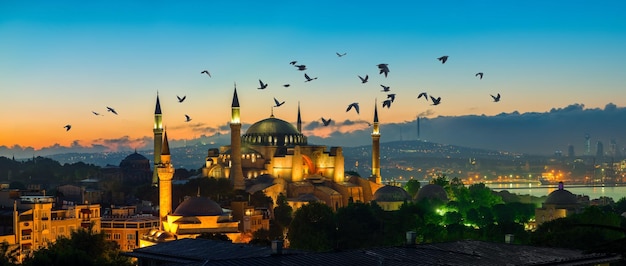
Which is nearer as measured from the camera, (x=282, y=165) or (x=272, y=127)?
(x=282, y=165)

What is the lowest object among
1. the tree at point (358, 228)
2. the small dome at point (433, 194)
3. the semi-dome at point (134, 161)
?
the tree at point (358, 228)

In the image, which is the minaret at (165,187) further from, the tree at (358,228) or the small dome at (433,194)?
the small dome at (433,194)

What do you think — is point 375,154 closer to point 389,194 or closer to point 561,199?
point 389,194

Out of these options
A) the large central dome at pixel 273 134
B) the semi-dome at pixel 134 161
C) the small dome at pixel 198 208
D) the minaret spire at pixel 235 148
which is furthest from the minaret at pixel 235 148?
the semi-dome at pixel 134 161

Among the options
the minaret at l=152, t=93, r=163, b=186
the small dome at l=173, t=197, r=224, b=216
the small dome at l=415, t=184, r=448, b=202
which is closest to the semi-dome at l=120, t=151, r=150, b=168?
the minaret at l=152, t=93, r=163, b=186

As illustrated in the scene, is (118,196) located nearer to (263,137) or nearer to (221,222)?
(263,137)

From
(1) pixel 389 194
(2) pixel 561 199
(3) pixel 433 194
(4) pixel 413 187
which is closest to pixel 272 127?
(1) pixel 389 194

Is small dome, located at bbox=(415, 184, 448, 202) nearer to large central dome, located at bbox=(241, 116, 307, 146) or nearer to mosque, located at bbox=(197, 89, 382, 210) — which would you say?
mosque, located at bbox=(197, 89, 382, 210)
